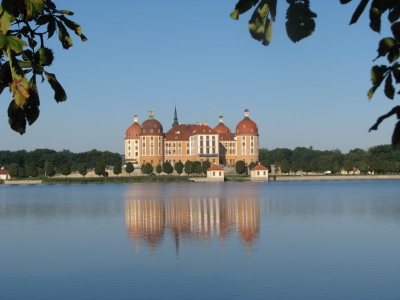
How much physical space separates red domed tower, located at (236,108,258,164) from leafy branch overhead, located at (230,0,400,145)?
65.9 m

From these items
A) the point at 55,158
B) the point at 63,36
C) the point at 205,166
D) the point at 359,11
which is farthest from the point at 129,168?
the point at 359,11

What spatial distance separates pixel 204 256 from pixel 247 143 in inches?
2225

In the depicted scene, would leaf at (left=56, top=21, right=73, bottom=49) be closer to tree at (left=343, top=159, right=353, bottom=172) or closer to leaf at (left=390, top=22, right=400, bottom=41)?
leaf at (left=390, top=22, right=400, bottom=41)

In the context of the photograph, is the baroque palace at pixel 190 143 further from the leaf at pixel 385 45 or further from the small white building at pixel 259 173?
the leaf at pixel 385 45

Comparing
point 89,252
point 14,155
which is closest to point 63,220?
point 89,252

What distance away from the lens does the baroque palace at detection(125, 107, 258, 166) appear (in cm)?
6638

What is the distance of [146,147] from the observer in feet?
218

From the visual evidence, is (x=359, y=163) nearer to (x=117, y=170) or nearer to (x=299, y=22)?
(x=117, y=170)

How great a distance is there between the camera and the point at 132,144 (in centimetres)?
6881

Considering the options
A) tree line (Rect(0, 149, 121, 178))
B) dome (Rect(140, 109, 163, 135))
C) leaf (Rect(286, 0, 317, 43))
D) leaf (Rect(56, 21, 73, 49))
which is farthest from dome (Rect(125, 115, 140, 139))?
leaf (Rect(286, 0, 317, 43))

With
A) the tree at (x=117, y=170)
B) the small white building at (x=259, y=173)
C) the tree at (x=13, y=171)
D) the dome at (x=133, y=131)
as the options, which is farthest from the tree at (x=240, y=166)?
the tree at (x=13, y=171)

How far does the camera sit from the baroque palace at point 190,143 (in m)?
66.4

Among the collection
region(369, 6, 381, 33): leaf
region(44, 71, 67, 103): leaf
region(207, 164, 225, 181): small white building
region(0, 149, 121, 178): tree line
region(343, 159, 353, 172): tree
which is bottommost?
region(44, 71, 67, 103): leaf

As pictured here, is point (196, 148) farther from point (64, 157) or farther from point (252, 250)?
point (252, 250)
